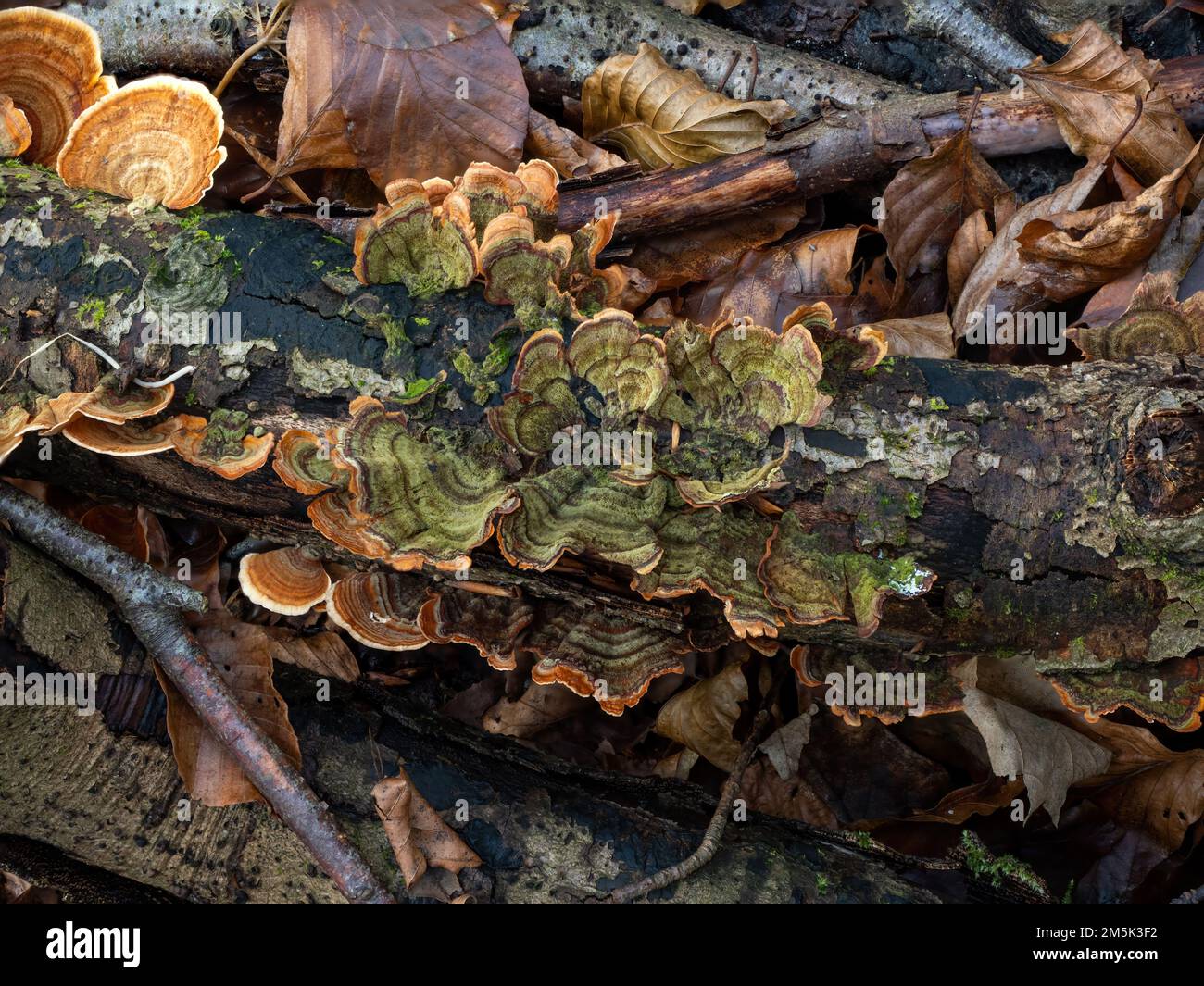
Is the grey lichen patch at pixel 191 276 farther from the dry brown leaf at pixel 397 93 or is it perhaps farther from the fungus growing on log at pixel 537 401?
the dry brown leaf at pixel 397 93

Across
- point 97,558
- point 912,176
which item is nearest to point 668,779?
point 97,558

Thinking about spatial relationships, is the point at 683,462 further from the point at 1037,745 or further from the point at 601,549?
the point at 1037,745

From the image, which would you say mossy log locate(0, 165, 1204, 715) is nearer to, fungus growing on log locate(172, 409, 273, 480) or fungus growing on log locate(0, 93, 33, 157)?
fungus growing on log locate(172, 409, 273, 480)

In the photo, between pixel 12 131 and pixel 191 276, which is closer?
pixel 191 276

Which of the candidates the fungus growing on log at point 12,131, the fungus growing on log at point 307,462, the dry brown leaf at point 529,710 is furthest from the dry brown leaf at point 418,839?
the fungus growing on log at point 12,131

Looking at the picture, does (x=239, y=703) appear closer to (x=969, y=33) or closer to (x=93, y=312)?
(x=93, y=312)

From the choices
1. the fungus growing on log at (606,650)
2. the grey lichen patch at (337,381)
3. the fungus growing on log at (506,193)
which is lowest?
the fungus growing on log at (606,650)

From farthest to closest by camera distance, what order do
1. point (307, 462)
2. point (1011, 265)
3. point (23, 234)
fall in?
point (1011, 265), point (23, 234), point (307, 462)

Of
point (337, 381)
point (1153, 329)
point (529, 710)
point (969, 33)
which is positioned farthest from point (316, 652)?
point (969, 33)
